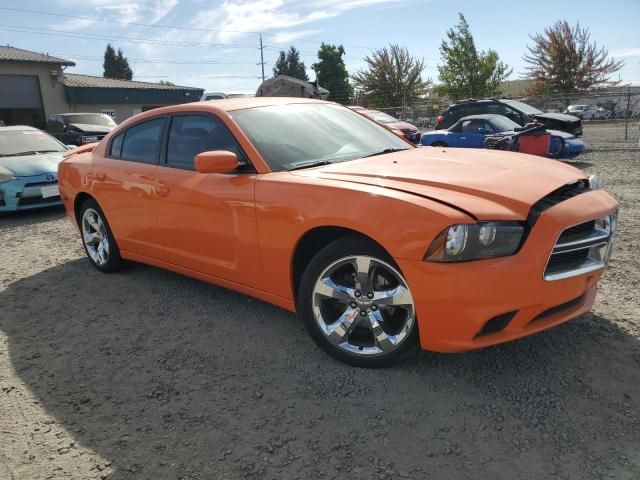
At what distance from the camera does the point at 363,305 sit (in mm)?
2725

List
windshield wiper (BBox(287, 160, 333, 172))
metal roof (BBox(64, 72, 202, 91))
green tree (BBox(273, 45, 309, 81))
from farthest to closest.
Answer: green tree (BBox(273, 45, 309, 81))
metal roof (BBox(64, 72, 202, 91))
windshield wiper (BBox(287, 160, 333, 172))

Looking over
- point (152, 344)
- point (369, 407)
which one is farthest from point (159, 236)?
point (369, 407)

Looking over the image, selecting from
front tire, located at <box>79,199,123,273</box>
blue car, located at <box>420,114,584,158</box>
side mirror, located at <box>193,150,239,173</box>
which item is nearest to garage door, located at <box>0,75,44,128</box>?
blue car, located at <box>420,114,584,158</box>

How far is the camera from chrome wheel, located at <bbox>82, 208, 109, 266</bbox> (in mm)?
4699

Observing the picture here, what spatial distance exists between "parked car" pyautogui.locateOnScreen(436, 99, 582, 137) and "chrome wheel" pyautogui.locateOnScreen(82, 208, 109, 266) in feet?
34.8

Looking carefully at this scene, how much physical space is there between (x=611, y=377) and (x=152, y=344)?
106 inches

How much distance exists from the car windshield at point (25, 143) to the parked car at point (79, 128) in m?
5.16

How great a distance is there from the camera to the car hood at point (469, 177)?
7.93ft

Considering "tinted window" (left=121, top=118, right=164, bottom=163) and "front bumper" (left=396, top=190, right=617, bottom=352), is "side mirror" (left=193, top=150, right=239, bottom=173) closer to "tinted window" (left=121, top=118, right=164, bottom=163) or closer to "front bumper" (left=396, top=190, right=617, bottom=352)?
"tinted window" (left=121, top=118, right=164, bottom=163)

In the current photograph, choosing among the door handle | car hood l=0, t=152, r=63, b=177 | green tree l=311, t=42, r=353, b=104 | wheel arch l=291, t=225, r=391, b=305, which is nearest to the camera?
wheel arch l=291, t=225, r=391, b=305

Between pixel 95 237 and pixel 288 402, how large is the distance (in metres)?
3.17

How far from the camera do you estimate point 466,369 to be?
2725 mm

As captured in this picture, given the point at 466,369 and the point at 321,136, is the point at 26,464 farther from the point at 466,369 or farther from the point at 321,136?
the point at 321,136

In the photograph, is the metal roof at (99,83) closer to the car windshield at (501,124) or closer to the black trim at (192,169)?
the car windshield at (501,124)
